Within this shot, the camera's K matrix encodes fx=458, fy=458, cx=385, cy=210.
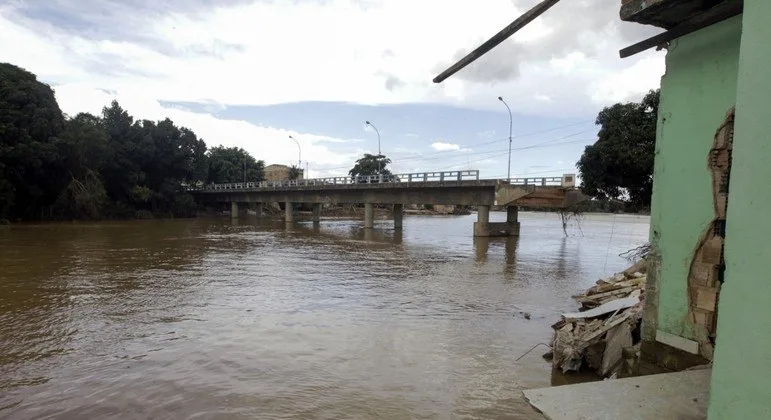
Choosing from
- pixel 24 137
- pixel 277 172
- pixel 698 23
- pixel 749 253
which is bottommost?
pixel 749 253

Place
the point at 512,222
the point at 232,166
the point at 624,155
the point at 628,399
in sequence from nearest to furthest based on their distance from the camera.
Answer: the point at 628,399, the point at 624,155, the point at 512,222, the point at 232,166

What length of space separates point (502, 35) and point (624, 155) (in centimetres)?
1761

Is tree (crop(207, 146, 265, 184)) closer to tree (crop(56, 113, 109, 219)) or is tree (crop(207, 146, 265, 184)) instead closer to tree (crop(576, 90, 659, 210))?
tree (crop(56, 113, 109, 219))

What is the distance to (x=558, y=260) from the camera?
2250 centimetres

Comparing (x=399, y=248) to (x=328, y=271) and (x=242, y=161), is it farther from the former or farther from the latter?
(x=242, y=161)

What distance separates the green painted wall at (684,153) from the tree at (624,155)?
1590 cm

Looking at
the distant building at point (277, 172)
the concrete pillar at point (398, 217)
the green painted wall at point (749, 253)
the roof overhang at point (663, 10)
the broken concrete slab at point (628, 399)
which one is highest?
the distant building at point (277, 172)

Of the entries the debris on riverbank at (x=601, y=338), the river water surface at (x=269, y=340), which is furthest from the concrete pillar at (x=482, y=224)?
the debris on riverbank at (x=601, y=338)

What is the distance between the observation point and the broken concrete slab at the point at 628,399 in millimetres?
3461

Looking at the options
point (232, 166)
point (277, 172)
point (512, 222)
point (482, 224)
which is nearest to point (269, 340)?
point (482, 224)

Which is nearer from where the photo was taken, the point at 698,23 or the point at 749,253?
the point at 749,253

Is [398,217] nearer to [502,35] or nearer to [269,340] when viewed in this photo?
[269,340]

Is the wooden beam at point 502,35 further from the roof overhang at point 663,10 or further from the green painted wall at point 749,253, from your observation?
the green painted wall at point 749,253

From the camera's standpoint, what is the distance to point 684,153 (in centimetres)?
454
